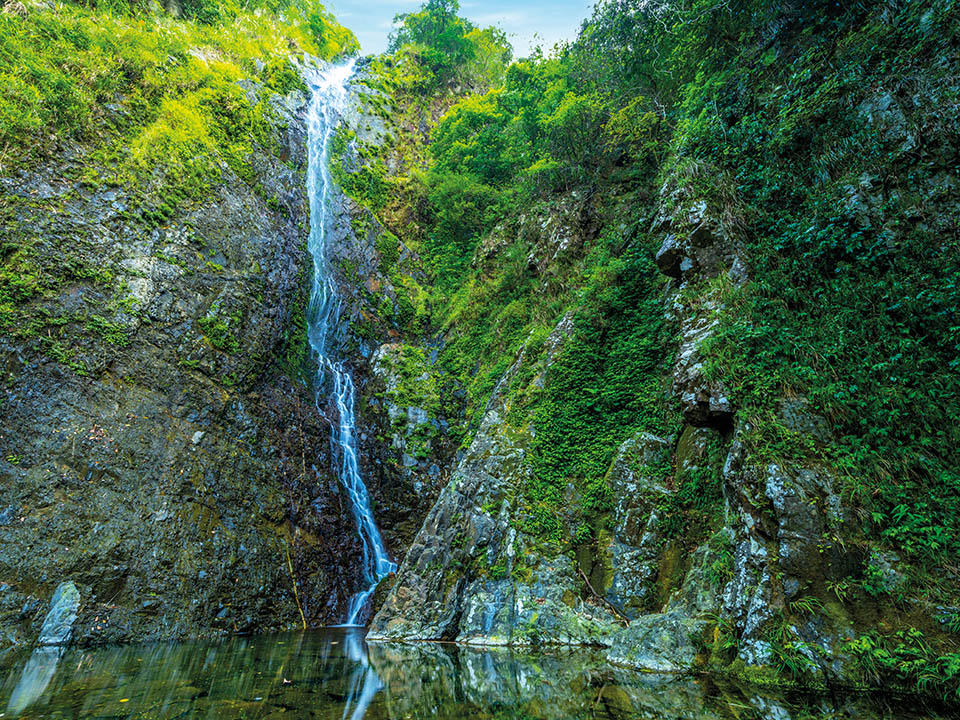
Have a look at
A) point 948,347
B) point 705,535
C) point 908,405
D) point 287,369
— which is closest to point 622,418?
point 705,535

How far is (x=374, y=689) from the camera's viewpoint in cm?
428

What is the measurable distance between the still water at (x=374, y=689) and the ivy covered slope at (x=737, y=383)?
2.74 feet

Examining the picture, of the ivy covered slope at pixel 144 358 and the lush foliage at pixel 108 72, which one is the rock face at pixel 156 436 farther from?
the lush foliage at pixel 108 72

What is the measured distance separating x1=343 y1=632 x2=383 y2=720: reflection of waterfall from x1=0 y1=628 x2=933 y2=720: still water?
1 centimetres

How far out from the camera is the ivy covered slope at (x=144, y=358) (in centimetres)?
761

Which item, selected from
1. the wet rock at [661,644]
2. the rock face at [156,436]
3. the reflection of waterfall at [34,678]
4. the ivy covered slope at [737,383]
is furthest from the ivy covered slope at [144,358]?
the wet rock at [661,644]

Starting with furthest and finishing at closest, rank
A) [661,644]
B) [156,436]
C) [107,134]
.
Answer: [107,134], [156,436], [661,644]

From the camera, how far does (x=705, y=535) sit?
5.75m

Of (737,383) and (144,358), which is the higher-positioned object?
(737,383)

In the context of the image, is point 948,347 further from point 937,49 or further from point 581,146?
point 581,146

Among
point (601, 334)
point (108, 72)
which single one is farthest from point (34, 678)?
point (108, 72)

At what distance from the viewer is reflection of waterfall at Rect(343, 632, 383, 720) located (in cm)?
363

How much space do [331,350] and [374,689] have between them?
10415 mm

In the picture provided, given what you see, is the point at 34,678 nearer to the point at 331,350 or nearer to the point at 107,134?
the point at 331,350
